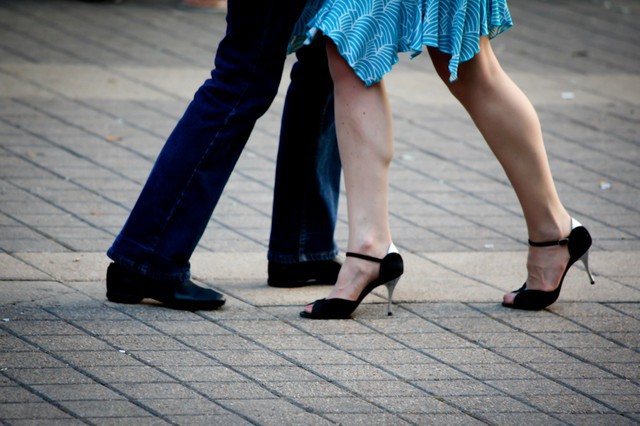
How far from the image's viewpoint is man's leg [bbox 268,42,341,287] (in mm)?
3709

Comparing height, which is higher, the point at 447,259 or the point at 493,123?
the point at 493,123

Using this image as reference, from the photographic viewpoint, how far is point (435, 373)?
3.13m

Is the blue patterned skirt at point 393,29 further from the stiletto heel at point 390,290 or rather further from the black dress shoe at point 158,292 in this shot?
the black dress shoe at point 158,292

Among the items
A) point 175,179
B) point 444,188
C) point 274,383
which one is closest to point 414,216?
point 444,188

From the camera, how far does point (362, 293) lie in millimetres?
3539

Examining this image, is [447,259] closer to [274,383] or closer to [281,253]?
[281,253]

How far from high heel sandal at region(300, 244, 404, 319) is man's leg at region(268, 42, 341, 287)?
31 centimetres

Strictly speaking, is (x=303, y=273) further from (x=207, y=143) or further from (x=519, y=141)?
(x=519, y=141)

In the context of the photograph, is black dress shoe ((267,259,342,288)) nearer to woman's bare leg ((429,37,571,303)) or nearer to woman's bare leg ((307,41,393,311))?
woman's bare leg ((307,41,393,311))

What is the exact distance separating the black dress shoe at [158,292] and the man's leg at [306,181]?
348mm

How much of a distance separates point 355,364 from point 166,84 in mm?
3693

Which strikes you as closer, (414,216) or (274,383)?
(274,383)

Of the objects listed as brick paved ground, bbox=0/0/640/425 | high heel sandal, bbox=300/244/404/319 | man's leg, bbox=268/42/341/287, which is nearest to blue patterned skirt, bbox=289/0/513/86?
man's leg, bbox=268/42/341/287

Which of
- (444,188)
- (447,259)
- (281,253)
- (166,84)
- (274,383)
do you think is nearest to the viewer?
(274,383)
